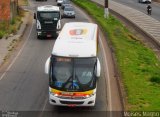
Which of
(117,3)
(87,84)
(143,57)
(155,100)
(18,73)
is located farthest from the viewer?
(117,3)

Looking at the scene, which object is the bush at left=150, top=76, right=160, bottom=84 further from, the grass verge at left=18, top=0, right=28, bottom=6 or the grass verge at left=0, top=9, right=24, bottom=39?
the grass verge at left=18, top=0, right=28, bottom=6

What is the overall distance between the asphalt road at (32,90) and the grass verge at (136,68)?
52.0 inches

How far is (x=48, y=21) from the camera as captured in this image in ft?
150

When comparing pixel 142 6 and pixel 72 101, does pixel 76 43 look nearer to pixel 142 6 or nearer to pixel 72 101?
pixel 72 101

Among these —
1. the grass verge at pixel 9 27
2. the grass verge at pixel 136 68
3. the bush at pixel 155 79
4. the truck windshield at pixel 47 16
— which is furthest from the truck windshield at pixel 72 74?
the grass verge at pixel 9 27

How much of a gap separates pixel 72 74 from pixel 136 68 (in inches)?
437

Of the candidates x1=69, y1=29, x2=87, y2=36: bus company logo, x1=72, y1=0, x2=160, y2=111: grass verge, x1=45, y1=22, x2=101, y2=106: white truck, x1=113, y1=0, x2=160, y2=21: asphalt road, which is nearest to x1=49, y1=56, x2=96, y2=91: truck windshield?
x1=45, y1=22, x2=101, y2=106: white truck

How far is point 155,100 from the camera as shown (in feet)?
84.2

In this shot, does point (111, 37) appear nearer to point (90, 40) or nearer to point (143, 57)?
point (143, 57)

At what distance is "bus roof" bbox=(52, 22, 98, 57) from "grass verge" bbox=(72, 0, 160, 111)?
3.56 meters

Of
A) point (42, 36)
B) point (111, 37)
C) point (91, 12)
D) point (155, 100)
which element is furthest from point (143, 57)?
point (91, 12)

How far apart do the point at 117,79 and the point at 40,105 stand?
7.12 meters

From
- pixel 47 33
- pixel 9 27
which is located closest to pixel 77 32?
pixel 47 33

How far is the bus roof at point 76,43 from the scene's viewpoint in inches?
984
